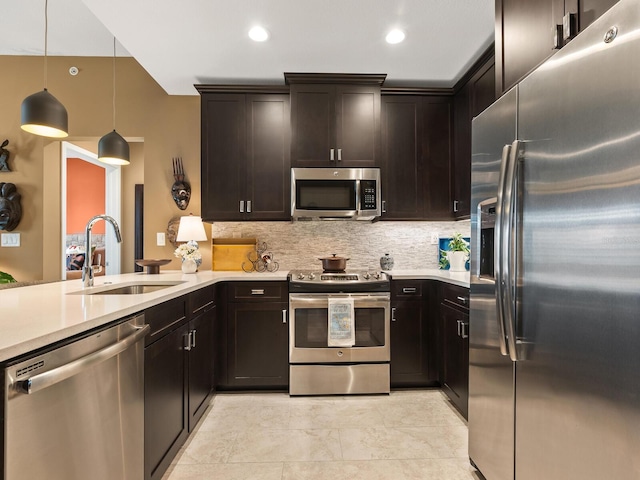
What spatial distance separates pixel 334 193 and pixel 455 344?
1527 millimetres

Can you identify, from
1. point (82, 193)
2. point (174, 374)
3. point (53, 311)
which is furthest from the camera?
point (82, 193)

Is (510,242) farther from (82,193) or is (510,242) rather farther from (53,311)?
(82,193)

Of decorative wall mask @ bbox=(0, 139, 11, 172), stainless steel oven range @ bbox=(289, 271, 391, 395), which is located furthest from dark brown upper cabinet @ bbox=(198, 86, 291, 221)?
decorative wall mask @ bbox=(0, 139, 11, 172)

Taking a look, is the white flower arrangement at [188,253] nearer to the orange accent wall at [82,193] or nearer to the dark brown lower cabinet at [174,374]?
the dark brown lower cabinet at [174,374]

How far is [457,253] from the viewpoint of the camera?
324 centimetres

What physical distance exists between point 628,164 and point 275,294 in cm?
241

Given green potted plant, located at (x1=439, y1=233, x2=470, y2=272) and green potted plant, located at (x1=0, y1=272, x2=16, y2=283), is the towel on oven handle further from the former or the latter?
green potted plant, located at (x1=0, y1=272, x2=16, y2=283)

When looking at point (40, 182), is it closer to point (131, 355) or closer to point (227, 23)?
point (227, 23)

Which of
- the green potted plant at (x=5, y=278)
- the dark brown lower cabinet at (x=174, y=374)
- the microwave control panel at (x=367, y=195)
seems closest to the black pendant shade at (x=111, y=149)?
the dark brown lower cabinet at (x=174, y=374)

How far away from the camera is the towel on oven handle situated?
287 centimetres

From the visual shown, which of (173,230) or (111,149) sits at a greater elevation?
→ (111,149)

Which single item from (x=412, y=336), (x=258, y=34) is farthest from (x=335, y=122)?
(x=412, y=336)

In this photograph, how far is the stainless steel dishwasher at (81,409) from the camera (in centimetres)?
94

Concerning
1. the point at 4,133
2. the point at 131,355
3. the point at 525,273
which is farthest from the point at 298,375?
the point at 4,133
